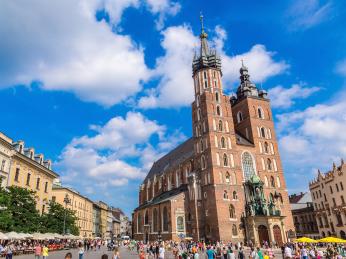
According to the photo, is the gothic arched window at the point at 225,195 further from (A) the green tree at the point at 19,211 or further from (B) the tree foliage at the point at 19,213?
(A) the green tree at the point at 19,211

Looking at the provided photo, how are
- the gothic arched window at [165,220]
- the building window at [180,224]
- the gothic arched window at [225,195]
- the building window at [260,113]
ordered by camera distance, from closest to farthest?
the gothic arched window at [225,195], the building window at [180,224], the gothic arched window at [165,220], the building window at [260,113]

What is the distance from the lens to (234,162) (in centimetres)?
4609

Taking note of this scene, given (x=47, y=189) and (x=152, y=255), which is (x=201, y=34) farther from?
(x=152, y=255)

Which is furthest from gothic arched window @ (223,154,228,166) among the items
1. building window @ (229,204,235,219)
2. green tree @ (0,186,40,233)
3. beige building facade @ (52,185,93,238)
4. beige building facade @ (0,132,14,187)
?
beige building facade @ (52,185,93,238)

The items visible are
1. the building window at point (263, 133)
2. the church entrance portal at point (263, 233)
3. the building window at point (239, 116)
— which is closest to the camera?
the church entrance portal at point (263, 233)

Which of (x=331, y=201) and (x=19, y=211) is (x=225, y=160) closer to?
(x=331, y=201)

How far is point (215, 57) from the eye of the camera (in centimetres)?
5531

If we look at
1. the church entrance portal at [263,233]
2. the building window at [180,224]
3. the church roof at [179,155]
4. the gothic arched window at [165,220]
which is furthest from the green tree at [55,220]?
the church entrance portal at [263,233]

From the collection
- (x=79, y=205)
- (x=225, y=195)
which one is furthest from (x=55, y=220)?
(x=79, y=205)

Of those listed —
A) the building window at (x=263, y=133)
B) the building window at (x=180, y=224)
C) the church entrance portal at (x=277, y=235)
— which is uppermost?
the building window at (x=263, y=133)

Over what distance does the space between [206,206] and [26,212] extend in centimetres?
2405

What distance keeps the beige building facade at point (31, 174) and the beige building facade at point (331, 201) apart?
46.6 m

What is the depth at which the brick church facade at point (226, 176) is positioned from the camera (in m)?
42.0

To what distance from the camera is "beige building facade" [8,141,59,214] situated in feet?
116
